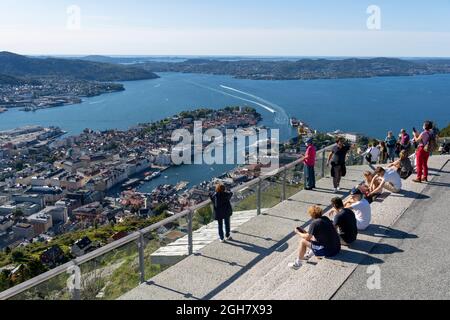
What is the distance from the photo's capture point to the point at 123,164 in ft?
129

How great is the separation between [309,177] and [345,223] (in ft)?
9.60

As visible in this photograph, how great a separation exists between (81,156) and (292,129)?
21693 millimetres

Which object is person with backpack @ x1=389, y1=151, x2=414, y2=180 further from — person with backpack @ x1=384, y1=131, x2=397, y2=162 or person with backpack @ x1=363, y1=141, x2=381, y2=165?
person with backpack @ x1=384, y1=131, x2=397, y2=162

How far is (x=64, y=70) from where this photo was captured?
130 metres

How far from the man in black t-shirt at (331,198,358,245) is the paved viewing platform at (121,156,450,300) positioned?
128 millimetres

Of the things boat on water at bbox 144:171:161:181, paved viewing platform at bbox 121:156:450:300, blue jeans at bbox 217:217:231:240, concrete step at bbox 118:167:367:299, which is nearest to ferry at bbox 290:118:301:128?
boat on water at bbox 144:171:161:181

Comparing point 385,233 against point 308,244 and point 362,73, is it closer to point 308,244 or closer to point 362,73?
point 308,244

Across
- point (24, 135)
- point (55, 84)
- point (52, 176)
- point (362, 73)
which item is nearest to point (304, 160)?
point (52, 176)

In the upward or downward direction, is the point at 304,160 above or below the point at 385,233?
above

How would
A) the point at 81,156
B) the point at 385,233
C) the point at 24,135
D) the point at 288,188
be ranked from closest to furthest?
1. the point at 385,233
2. the point at 288,188
3. the point at 81,156
4. the point at 24,135

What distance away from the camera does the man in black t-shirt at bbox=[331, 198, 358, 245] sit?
16.7 ft

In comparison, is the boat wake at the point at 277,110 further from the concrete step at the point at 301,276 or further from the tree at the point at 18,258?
the concrete step at the point at 301,276

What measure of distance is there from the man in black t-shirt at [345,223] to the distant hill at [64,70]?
12459cm

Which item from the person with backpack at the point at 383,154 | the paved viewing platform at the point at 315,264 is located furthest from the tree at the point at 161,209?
the paved viewing platform at the point at 315,264
